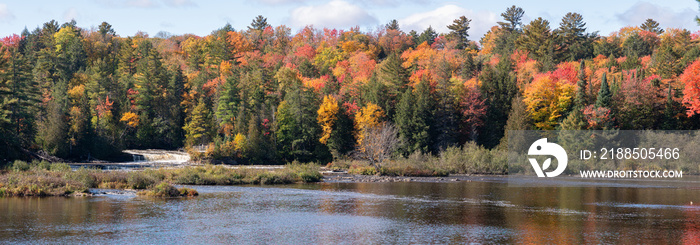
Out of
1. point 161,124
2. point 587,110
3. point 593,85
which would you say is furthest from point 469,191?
point 161,124

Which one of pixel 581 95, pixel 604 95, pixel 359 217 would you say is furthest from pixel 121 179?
pixel 604 95

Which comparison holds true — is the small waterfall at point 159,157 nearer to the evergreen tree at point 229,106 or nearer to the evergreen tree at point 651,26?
the evergreen tree at point 229,106

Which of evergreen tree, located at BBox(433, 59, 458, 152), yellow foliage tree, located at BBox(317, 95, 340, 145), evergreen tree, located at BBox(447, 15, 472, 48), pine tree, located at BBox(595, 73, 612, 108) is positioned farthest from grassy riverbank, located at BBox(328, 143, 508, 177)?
evergreen tree, located at BBox(447, 15, 472, 48)

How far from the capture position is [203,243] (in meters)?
30.1

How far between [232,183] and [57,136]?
40.0 metres

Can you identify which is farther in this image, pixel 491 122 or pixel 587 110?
pixel 491 122

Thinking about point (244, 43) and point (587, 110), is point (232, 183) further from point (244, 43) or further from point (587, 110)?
point (244, 43)

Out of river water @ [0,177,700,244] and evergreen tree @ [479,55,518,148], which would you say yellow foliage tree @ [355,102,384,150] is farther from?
river water @ [0,177,700,244]

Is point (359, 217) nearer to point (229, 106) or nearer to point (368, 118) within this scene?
point (368, 118)

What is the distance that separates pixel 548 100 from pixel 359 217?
6224 cm

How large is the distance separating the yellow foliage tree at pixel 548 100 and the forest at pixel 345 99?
0.20m

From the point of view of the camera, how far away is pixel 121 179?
52906mm

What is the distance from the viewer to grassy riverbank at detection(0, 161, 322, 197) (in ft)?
151

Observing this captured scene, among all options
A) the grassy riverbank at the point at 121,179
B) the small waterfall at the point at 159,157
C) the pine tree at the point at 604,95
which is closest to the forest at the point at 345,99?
the pine tree at the point at 604,95
